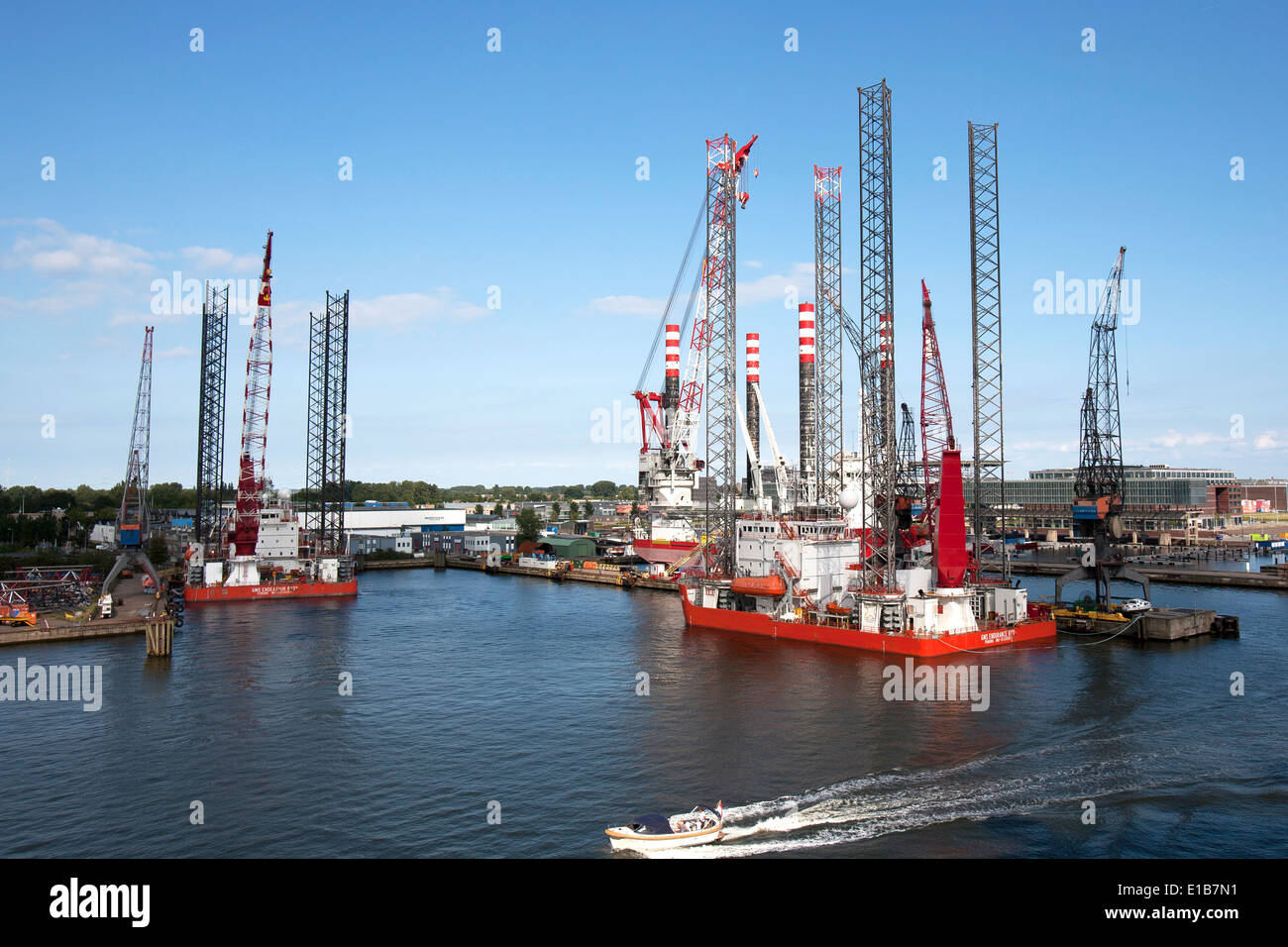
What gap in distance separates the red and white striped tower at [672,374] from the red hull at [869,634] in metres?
41.3

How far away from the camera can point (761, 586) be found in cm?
4903

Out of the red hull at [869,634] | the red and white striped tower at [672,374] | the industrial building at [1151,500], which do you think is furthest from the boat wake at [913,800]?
the industrial building at [1151,500]

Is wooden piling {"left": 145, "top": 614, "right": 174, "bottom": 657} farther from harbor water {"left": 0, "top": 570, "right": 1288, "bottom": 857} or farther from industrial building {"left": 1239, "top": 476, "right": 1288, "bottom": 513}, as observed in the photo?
industrial building {"left": 1239, "top": 476, "right": 1288, "bottom": 513}

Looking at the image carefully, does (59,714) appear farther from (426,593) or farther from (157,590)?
(426,593)

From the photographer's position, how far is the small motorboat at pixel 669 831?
18.7 meters

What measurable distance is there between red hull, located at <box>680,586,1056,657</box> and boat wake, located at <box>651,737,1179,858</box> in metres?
15.4

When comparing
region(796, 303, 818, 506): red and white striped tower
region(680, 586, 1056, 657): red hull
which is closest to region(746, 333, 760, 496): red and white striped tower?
region(796, 303, 818, 506): red and white striped tower

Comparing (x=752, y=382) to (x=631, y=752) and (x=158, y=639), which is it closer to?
(x=158, y=639)

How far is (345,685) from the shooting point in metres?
35.1

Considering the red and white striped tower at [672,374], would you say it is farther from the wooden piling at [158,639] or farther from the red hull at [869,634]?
the wooden piling at [158,639]

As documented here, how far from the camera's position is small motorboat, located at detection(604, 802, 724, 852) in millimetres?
18719

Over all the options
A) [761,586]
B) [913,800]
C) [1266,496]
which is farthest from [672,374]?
[1266,496]

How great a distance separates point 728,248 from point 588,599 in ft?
99.5
